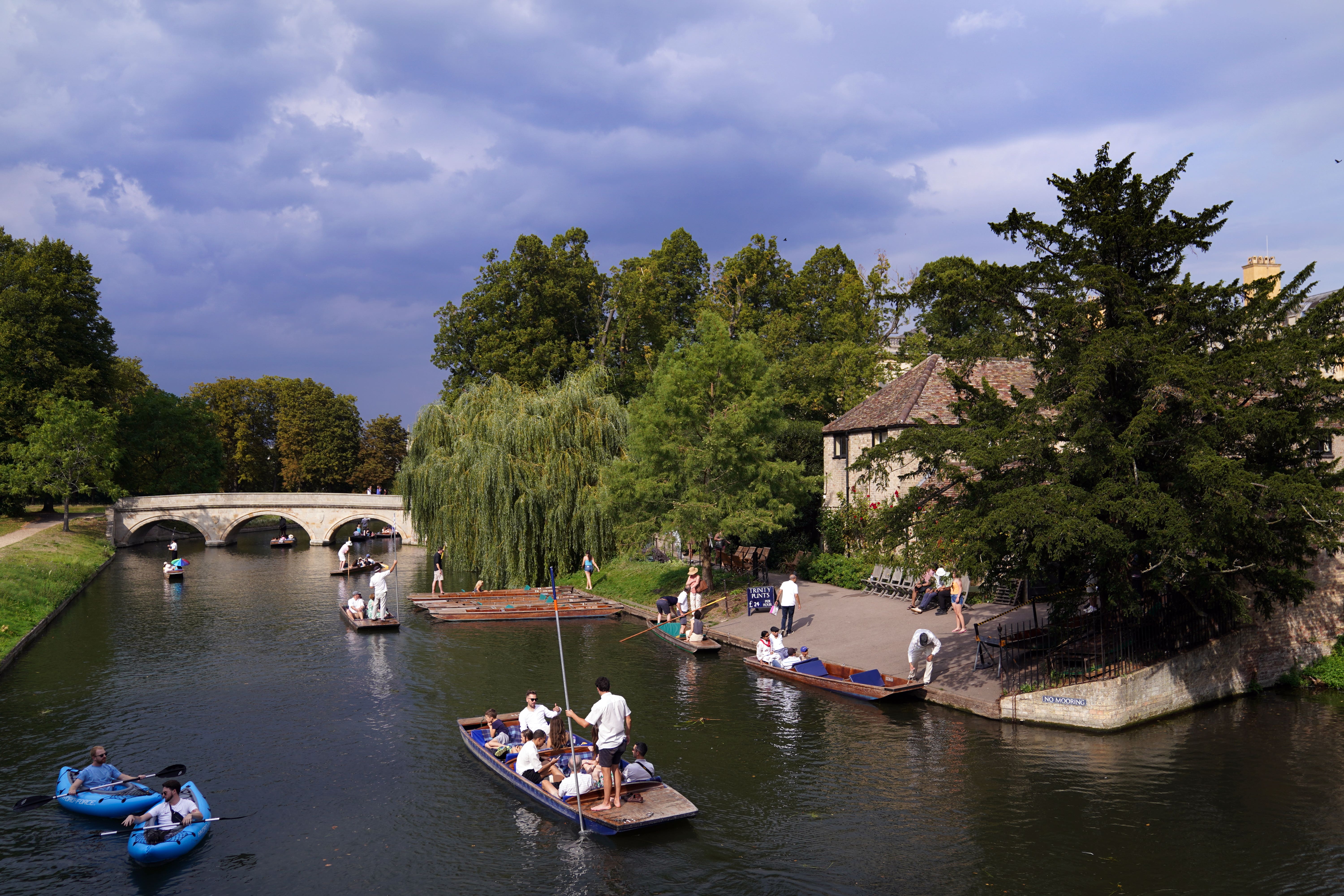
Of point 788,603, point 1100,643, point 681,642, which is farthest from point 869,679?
point 681,642

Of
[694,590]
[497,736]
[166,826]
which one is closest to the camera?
[166,826]

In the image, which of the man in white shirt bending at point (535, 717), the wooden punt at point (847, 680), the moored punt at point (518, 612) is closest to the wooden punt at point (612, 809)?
the man in white shirt bending at point (535, 717)

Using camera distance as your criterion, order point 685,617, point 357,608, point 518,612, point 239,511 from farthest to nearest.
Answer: point 239,511, point 518,612, point 357,608, point 685,617

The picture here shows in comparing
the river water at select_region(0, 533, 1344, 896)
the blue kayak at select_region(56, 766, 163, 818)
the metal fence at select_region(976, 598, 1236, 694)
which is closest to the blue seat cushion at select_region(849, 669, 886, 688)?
the river water at select_region(0, 533, 1344, 896)

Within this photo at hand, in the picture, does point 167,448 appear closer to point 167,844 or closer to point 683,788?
point 167,844

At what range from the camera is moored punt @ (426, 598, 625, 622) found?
3073 cm

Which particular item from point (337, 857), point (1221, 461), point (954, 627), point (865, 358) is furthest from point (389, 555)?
point (1221, 461)

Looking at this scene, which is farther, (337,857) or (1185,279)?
(1185,279)

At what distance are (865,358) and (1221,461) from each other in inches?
1118

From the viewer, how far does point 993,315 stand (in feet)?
58.2

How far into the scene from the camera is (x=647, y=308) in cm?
5194

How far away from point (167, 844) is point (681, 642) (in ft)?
51.1

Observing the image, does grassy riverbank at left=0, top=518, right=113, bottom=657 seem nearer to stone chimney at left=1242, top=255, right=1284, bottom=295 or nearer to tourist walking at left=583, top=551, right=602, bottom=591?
tourist walking at left=583, top=551, right=602, bottom=591

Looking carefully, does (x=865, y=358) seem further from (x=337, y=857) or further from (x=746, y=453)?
(x=337, y=857)
